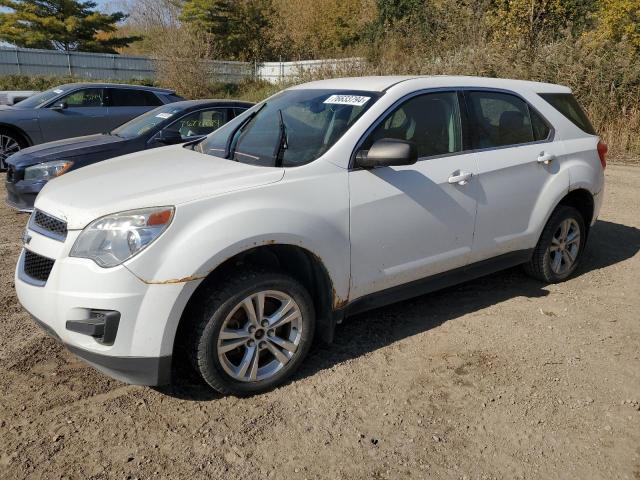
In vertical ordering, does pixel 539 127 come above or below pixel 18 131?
above

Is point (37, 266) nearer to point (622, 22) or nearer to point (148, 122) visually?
point (148, 122)

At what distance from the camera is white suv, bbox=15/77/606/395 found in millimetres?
2715

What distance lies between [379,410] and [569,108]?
3340mm

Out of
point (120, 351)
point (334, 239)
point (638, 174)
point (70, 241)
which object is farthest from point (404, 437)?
point (638, 174)

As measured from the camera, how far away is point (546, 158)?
14.4 ft

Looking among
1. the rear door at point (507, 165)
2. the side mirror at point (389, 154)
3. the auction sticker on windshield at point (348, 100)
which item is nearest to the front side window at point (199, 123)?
the auction sticker on windshield at point (348, 100)

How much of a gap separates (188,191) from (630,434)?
104 inches

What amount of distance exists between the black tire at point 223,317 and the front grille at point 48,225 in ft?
2.64

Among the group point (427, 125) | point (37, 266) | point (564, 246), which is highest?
point (427, 125)

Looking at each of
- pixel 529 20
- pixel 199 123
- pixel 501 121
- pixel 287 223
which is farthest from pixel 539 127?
pixel 529 20

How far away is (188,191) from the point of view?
288 cm

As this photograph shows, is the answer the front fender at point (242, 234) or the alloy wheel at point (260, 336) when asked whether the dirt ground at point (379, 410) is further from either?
the front fender at point (242, 234)

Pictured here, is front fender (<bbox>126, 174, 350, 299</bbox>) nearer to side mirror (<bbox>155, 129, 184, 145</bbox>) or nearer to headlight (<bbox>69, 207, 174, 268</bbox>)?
headlight (<bbox>69, 207, 174, 268</bbox>)

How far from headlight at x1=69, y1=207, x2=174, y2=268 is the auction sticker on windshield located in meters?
1.47
